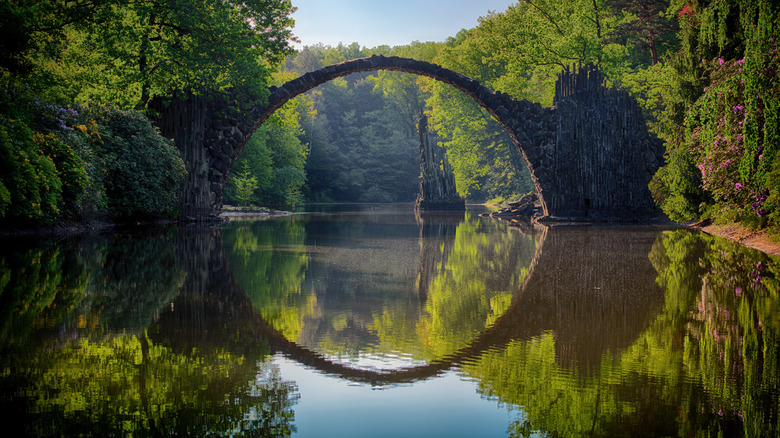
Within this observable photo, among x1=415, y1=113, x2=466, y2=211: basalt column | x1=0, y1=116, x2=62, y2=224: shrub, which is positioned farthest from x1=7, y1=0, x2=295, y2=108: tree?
x1=415, y1=113, x2=466, y2=211: basalt column

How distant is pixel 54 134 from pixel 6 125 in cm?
175

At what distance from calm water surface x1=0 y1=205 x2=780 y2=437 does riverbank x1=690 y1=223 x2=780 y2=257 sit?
1802mm

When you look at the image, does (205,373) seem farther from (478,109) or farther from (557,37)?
(478,109)

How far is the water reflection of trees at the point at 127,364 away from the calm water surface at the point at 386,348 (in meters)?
0.02

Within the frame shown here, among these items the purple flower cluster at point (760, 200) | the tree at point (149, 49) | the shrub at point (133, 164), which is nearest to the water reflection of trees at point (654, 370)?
the purple flower cluster at point (760, 200)

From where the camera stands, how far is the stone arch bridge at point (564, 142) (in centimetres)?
2134

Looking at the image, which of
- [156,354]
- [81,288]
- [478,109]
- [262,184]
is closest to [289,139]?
[262,184]

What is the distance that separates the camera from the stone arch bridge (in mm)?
21344

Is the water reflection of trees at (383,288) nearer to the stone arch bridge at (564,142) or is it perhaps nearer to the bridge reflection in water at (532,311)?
the bridge reflection in water at (532,311)

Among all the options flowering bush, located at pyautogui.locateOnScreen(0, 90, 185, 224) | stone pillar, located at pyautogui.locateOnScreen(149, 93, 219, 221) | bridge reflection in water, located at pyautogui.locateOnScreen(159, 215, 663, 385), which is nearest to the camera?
bridge reflection in water, located at pyautogui.locateOnScreen(159, 215, 663, 385)

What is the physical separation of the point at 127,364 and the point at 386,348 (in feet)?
6.10

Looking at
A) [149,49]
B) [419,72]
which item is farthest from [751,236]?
[149,49]

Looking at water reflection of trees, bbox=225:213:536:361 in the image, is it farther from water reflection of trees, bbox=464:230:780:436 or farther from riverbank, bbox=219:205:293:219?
riverbank, bbox=219:205:293:219

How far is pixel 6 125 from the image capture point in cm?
1225
